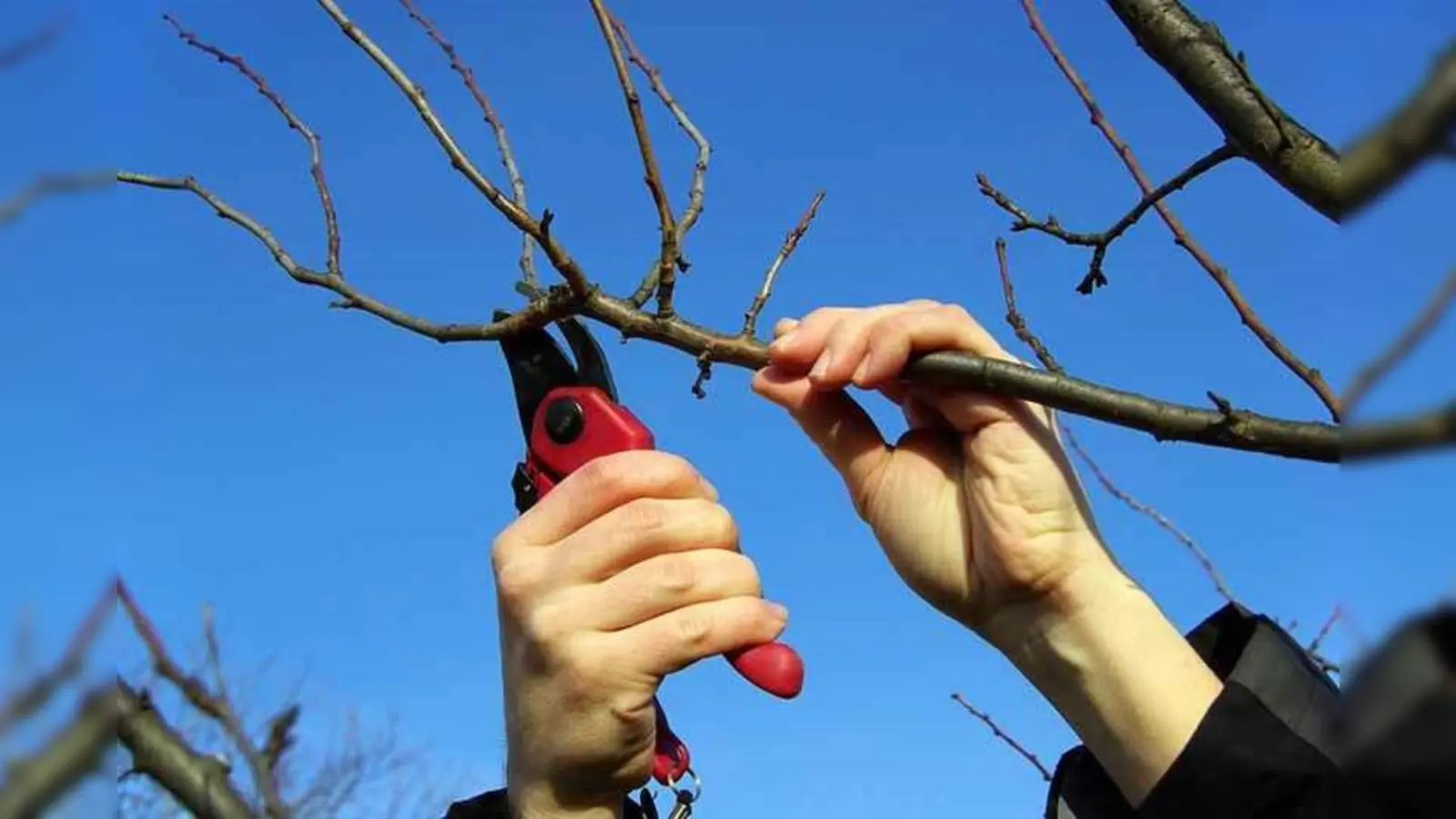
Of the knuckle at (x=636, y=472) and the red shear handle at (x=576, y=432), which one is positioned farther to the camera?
the red shear handle at (x=576, y=432)

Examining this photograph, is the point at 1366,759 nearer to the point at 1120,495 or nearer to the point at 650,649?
the point at 650,649

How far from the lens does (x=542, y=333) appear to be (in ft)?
6.72

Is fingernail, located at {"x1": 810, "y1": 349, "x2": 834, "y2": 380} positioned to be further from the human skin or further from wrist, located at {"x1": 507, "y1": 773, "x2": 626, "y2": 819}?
wrist, located at {"x1": 507, "y1": 773, "x2": 626, "y2": 819}

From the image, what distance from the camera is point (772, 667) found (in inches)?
67.2

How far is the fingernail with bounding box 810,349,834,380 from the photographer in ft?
5.69

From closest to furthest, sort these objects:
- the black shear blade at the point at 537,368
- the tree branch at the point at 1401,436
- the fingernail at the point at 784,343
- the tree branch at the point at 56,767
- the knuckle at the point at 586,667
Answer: the tree branch at the point at 1401,436 < the tree branch at the point at 56,767 < the knuckle at the point at 586,667 < the fingernail at the point at 784,343 < the black shear blade at the point at 537,368

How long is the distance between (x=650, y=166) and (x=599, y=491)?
0.44 meters

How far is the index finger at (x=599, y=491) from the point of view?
5.70 ft

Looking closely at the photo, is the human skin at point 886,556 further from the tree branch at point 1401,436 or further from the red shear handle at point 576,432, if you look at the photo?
the tree branch at point 1401,436

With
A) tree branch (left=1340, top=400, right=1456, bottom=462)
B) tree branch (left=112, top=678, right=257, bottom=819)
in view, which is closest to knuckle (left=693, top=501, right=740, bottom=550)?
tree branch (left=112, top=678, right=257, bottom=819)

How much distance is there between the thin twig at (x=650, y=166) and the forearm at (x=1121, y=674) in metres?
0.67

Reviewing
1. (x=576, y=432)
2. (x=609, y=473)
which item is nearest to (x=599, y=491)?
(x=609, y=473)

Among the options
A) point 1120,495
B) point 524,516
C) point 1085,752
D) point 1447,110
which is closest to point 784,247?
point 524,516

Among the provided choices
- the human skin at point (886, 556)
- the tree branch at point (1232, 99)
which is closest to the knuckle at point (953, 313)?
the human skin at point (886, 556)
